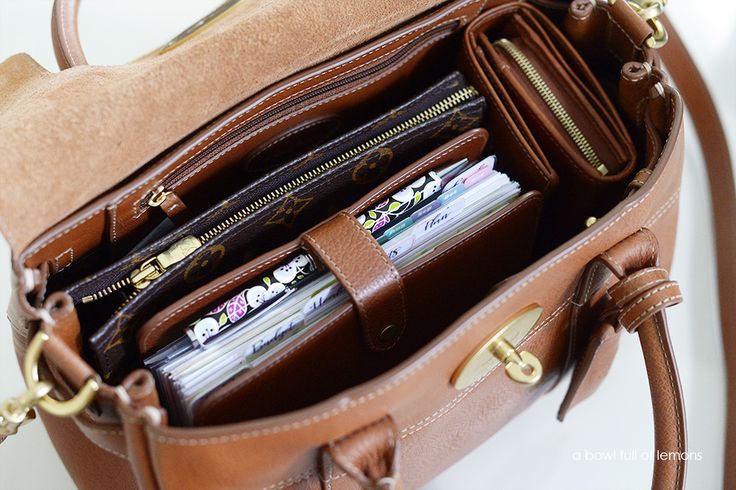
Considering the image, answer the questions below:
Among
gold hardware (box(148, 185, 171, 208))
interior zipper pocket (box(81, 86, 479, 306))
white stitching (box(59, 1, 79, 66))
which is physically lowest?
interior zipper pocket (box(81, 86, 479, 306))

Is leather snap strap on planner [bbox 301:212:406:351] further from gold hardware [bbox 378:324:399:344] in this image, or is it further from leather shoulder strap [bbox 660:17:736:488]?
leather shoulder strap [bbox 660:17:736:488]

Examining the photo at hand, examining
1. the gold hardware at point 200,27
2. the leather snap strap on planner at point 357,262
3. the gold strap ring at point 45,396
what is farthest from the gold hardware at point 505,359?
the gold hardware at point 200,27

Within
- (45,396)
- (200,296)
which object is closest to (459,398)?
(200,296)

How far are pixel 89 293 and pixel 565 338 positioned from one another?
0.57 metres

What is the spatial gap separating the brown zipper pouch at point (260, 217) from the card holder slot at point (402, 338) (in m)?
0.12

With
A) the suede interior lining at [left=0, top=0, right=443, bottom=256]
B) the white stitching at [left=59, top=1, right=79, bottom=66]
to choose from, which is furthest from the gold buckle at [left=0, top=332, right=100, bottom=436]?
the white stitching at [left=59, top=1, right=79, bottom=66]

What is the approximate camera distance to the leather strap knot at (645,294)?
821mm

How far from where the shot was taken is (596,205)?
100 cm

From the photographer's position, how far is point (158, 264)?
2.67 feet

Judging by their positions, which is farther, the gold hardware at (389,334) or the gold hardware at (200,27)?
the gold hardware at (200,27)

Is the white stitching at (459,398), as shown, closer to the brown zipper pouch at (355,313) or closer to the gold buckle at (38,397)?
the brown zipper pouch at (355,313)

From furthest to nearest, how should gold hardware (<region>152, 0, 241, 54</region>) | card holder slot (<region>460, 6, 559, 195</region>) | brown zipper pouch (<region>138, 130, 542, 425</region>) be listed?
gold hardware (<region>152, 0, 241, 54</region>) < card holder slot (<region>460, 6, 559, 195</region>) < brown zipper pouch (<region>138, 130, 542, 425</region>)

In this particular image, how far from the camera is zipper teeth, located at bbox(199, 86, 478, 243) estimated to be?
0.85m

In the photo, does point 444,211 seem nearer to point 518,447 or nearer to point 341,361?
point 341,361
